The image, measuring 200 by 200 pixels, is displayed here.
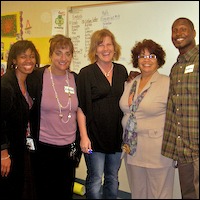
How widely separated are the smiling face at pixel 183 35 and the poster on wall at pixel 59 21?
5.14 feet

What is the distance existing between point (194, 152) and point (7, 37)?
9.48 feet

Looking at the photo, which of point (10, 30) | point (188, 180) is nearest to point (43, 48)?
point (10, 30)

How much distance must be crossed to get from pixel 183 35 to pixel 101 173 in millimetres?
1122

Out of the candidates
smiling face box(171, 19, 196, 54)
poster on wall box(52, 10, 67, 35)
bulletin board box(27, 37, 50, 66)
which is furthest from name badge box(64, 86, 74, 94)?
bulletin board box(27, 37, 50, 66)

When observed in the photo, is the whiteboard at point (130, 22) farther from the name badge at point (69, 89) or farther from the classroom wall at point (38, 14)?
the name badge at point (69, 89)

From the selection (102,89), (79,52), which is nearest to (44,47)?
(79,52)

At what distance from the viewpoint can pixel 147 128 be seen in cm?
172

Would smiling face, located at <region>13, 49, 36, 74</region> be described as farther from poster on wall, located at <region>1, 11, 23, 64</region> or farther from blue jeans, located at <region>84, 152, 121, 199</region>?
poster on wall, located at <region>1, 11, 23, 64</region>

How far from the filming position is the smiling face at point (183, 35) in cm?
167

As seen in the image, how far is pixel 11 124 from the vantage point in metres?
1.64

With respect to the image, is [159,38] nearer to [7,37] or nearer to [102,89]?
[102,89]

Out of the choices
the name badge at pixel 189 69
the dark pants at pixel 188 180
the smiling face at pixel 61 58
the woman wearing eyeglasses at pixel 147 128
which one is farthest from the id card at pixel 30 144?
the name badge at pixel 189 69

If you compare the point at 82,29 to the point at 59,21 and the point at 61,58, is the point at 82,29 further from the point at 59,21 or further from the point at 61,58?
the point at 61,58

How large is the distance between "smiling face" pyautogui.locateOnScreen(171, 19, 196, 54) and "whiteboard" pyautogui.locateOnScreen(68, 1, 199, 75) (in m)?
0.50
